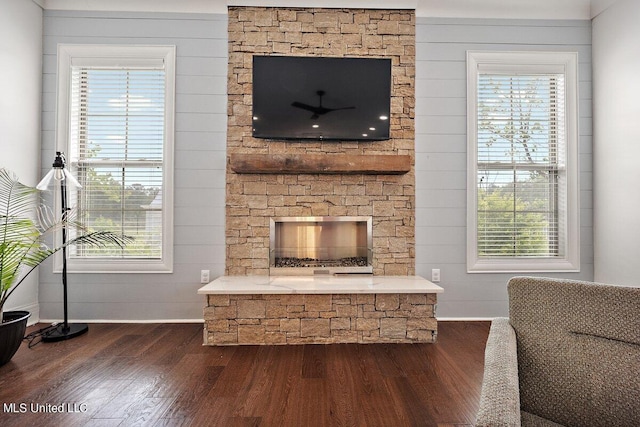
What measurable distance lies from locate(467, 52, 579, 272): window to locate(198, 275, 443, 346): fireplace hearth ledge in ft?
3.64

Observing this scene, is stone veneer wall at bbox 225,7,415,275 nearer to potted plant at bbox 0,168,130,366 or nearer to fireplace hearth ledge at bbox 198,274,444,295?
fireplace hearth ledge at bbox 198,274,444,295

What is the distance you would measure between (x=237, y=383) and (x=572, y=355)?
177 cm

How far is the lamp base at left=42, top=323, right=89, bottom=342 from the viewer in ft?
9.11

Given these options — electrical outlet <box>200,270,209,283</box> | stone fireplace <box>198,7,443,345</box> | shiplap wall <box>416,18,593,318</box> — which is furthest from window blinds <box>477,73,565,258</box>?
electrical outlet <box>200,270,209,283</box>

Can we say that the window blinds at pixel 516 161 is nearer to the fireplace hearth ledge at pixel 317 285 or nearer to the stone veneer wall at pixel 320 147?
the stone veneer wall at pixel 320 147

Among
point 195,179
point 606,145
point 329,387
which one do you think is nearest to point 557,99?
point 606,145

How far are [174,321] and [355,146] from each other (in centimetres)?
247

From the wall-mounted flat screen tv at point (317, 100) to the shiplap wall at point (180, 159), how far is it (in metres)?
0.44

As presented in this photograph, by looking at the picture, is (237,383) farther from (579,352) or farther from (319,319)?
(579,352)

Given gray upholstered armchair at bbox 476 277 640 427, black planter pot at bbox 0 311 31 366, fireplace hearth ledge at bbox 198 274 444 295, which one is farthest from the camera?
fireplace hearth ledge at bbox 198 274 444 295

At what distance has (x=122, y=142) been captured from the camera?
3.32m

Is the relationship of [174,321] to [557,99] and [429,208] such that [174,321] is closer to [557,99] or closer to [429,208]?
[429,208]

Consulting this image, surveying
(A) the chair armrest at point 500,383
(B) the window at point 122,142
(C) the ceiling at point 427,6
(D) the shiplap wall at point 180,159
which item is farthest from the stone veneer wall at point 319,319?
(C) the ceiling at point 427,6

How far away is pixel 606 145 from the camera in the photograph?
3.24 m
